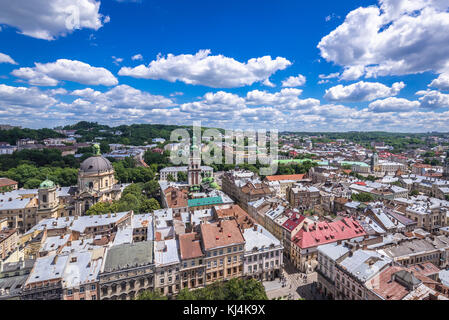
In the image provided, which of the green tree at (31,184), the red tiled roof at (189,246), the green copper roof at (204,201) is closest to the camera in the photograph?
the red tiled roof at (189,246)

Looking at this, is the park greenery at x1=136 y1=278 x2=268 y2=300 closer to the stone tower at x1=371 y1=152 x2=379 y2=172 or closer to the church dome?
the church dome

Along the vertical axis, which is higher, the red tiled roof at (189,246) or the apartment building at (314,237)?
the red tiled roof at (189,246)

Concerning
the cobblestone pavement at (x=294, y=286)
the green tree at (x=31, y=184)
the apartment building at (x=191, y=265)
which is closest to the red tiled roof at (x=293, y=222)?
the cobblestone pavement at (x=294, y=286)

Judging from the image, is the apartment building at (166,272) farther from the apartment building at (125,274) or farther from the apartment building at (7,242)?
the apartment building at (7,242)

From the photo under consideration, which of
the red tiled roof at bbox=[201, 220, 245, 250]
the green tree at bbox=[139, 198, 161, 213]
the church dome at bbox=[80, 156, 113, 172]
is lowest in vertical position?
the green tree at bbox=[139, 198, 161, 213]

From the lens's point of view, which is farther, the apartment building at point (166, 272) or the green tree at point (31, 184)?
the green tree at point (31, 184)

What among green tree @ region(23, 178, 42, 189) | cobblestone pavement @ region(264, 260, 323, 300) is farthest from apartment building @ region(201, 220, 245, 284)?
green tree @ region(23, 178, 42, 189)
